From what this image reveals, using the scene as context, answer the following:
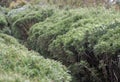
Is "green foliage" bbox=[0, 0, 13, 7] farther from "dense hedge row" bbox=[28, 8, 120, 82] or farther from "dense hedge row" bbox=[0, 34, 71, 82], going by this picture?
"dense hedge row" bbox=[0, 34, 71, 82]

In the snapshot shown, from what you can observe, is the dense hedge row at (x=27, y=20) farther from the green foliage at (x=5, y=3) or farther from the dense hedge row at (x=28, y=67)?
the green foliage at (x=5, y=3)

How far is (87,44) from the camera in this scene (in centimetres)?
1186

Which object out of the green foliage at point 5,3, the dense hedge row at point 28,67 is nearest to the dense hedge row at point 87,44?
the dense hedge row at point 28,67

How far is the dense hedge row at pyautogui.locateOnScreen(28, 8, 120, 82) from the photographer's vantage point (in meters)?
10.8

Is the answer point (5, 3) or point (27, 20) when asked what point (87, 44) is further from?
point (5, 3)

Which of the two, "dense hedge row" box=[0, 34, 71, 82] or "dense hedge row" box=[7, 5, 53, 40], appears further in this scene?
"dense hedge row" box=[7, 5, 53, 40]

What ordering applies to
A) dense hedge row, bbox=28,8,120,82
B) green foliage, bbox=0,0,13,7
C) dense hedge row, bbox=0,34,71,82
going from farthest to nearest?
green foliage, bbox=0,0,13,7 < dense hedge row, bbox=28,8,120,82 < dense hedge row, bbox=0,34,71,82

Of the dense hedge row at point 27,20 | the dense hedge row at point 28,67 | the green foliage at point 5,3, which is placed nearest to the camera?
the dense hedge row at point 28,67

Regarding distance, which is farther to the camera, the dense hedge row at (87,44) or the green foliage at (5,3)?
the green foliage at (5,3)

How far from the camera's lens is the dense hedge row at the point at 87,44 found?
35.6 ft

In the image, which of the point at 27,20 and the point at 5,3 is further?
the point at 5,3

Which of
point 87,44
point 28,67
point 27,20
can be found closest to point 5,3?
point 27,20

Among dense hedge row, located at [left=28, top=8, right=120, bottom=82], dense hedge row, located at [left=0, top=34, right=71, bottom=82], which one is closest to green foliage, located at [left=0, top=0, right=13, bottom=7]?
dense hedge row, located at [left=28, top=8, right=120, bottom=82]

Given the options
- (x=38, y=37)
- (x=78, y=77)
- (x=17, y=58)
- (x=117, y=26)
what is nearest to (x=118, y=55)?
(x=117, y=26)
